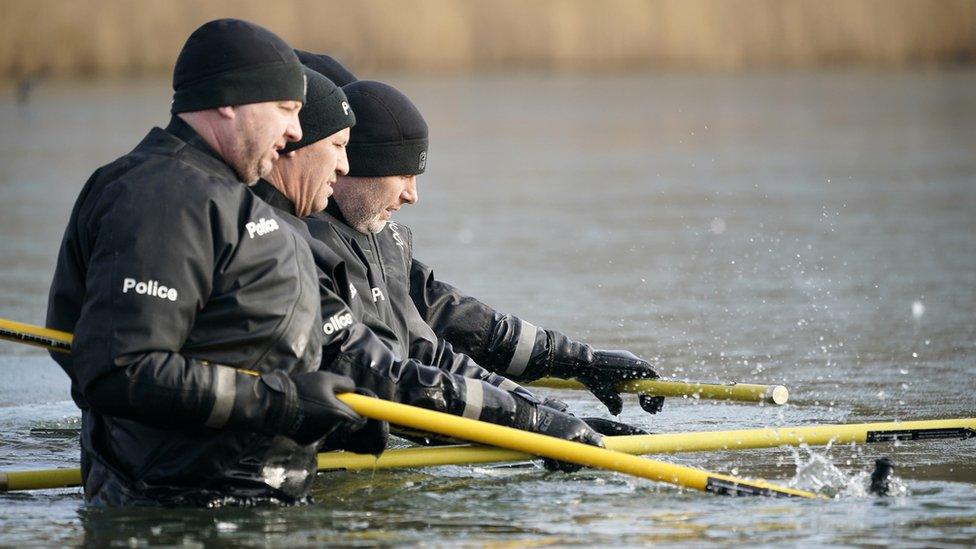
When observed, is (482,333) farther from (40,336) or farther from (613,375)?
(40,336)

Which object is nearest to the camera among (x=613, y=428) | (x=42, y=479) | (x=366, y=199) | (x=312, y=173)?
(x=42, y=479)

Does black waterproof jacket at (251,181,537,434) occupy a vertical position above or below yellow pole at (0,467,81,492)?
above

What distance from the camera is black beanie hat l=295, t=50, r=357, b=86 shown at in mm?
7679

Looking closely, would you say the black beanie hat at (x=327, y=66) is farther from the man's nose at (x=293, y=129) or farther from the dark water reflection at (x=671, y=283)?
the man's nose at (x=293, y=129)

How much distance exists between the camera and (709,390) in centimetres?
719

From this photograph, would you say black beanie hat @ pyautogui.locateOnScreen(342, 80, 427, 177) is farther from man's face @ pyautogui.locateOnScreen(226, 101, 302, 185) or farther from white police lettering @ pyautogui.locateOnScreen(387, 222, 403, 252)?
man's face @ pyautogui.locateOnScreen(226, 101, 302, 185)

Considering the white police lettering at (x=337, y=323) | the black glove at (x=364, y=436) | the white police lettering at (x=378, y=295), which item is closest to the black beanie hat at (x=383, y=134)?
the white police lettering at (x=378, y=295)

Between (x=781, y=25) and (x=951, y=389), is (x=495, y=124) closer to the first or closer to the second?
(x=781, y=25)

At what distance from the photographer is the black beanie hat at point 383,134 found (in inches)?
261

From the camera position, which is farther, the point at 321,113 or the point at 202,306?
the point at 321,113

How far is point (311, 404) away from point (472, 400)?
0.92 m

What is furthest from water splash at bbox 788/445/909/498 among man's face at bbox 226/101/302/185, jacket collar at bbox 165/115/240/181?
jacket collar at bbox 165/115/240/181

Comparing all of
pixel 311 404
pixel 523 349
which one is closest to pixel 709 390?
pixel 523 349

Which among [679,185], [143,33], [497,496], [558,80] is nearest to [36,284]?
[497,496]
